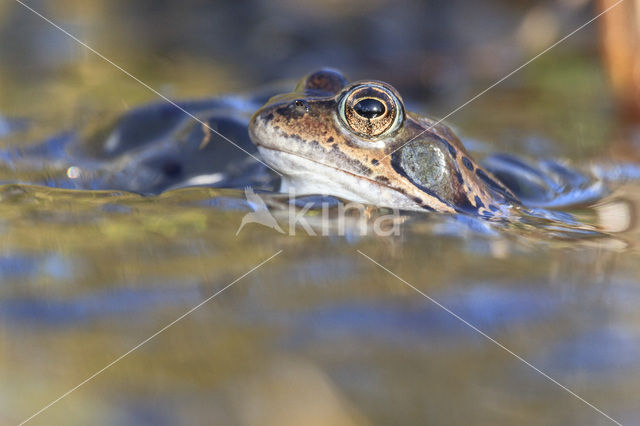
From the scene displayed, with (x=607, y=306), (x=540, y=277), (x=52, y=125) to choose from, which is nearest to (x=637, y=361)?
(x=607, y=306)

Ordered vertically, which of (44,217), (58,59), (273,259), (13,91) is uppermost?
(58,59)

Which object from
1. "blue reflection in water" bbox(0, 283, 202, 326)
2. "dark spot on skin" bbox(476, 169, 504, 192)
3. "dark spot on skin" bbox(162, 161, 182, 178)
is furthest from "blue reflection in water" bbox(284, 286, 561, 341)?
"dark spot on skin" bbox(162, 161, 182, 178)

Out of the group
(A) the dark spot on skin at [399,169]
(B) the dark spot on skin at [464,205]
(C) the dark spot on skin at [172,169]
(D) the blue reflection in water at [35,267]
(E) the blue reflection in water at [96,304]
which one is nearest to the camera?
(E) the blue reflection in water at [96,304]

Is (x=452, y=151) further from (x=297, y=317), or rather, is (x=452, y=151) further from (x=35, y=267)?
(x=35, y=267)

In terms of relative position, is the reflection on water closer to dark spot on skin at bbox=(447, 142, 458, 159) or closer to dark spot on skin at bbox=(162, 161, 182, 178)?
dark spot on skin at bbox=(447, 142, 458, 159)

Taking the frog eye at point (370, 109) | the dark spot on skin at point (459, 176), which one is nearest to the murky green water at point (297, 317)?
the dark spot on skin at point (459, 176)

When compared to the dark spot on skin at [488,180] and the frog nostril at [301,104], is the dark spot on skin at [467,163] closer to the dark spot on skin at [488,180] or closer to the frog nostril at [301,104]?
the dark spot on skin at [488,180]

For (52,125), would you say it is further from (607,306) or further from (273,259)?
(607,306)

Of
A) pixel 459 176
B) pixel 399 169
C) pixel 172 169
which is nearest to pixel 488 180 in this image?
pixel 459 176
